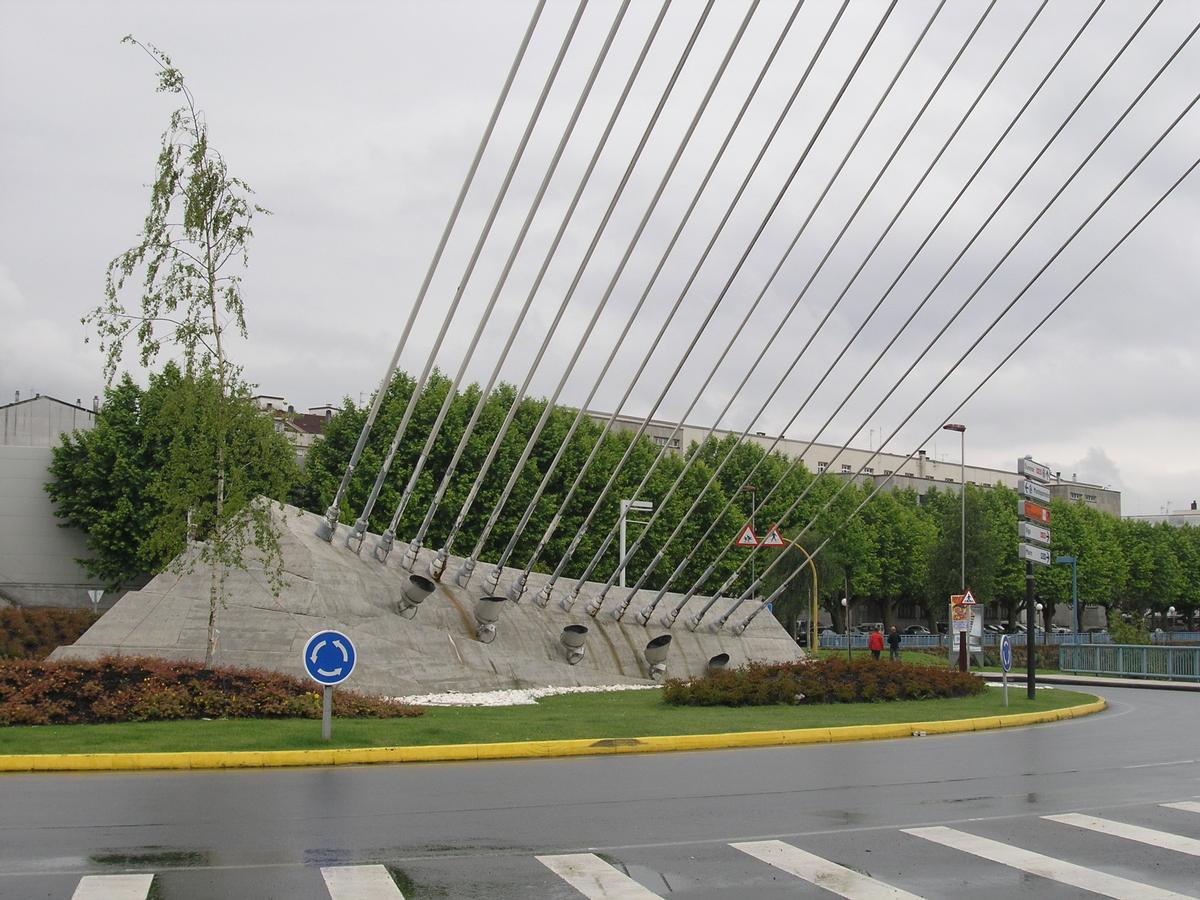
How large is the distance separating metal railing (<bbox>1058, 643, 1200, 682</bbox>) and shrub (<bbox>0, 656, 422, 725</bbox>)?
28.1 meters

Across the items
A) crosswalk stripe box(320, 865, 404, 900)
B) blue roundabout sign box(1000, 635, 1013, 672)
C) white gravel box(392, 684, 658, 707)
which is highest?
blue roundabout sign box(1000, 635, 1013, 672)

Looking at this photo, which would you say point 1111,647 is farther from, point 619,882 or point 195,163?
point 619,882

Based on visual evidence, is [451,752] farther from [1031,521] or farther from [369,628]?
[1031,521]

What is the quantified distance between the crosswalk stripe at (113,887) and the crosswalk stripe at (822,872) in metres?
3.97

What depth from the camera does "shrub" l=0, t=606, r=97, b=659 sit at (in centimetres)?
3169

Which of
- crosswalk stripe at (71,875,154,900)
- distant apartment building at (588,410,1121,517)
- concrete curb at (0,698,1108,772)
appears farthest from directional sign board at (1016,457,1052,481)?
distant apartment building at (588,410,1121,517)

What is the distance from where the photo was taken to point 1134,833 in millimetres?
9797

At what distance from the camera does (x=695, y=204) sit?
77.9 ft

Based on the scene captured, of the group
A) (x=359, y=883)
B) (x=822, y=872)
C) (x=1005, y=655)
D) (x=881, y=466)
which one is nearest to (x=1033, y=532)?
(x=1005, y=655)

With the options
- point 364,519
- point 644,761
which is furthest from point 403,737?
point 364,519

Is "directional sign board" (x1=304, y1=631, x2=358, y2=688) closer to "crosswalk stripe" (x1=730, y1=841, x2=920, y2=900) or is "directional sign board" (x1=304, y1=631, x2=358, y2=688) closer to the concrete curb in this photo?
the concrete curb

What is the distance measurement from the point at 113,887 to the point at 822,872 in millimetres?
4403

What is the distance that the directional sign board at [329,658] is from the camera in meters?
14.9

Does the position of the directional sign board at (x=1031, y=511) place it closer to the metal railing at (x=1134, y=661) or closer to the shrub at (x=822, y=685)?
the shrub at (x=822, y=685)
